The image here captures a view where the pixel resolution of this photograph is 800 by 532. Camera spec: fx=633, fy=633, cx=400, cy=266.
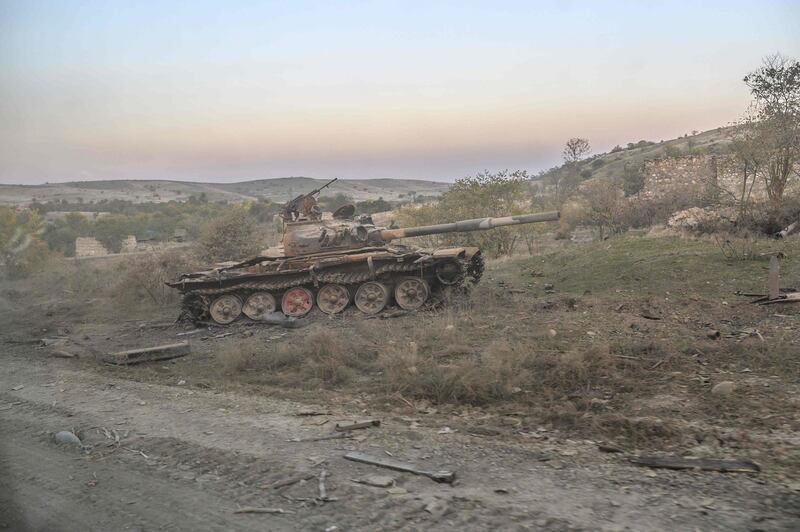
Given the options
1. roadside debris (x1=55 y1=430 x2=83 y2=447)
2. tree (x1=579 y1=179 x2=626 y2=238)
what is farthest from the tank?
tree (x1=579 y1=179 x2=626 y2=238)

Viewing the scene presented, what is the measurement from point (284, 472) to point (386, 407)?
5.93 ft

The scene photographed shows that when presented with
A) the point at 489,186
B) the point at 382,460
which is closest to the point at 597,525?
the point at 382,460

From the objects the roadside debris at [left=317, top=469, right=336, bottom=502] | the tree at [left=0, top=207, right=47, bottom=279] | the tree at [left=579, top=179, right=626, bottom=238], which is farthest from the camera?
the tree at [left=579, top=179, right=626, bottom=238]

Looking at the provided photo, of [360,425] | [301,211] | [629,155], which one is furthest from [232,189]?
[360,425]

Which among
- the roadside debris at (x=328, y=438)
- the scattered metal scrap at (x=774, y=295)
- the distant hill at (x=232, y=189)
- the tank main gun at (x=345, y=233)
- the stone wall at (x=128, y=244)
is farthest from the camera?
the distant hill at (x=232, y=189)

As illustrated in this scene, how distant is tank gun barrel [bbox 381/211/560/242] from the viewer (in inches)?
509

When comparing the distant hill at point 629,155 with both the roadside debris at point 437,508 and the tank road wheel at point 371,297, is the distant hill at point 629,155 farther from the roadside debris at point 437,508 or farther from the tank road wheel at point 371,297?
the roadside debris at point 437,508

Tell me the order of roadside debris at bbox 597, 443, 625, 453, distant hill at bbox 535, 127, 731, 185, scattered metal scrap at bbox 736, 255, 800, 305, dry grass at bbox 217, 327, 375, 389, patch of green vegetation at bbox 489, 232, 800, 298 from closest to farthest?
roadside debris at bbox 597, 443, 625, 453
dry grass at bbox 217, 327, 375, 389
scattered metal scrap at bbox 736, 255, 800, 305
patch of green vegetation at bbox 489, 232, 800, 298
distant hill at bbox 535, 127, 731, 185

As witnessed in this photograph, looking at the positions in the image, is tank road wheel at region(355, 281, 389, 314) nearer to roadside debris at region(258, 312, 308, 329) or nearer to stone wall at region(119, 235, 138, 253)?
roadside debris at region(258, 312, 308, 329)

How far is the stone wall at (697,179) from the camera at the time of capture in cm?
1859

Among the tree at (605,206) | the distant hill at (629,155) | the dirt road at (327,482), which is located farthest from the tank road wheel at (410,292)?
the distant hill at (629,155)

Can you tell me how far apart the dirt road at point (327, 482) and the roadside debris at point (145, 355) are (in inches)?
108

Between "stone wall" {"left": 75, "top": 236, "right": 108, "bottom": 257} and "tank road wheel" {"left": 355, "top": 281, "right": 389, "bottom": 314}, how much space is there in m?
21.5

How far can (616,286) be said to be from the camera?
1330cm
